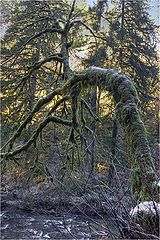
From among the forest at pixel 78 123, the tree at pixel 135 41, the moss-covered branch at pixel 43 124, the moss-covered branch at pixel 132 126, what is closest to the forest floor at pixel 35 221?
the forest at pixel 78 123

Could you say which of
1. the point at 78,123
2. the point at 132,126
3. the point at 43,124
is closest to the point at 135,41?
the point at 78,123

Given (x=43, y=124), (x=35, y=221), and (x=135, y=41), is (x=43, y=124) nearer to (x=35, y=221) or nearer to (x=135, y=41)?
(x=35, y=221)

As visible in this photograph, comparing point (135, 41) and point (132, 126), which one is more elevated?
point (135, 41)

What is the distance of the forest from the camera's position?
227cm

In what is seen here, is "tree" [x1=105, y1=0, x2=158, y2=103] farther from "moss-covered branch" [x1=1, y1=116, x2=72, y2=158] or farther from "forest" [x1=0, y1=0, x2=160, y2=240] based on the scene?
"moss-covered branch" [x1=1, y1=116, x2=72, y2=158]

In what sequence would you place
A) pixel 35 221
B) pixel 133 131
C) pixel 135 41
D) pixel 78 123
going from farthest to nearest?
pixel 135 41, pixel 35 221, pixel 78 123, pixel 133 131

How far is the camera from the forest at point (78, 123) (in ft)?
7.43

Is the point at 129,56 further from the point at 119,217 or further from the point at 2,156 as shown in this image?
the point at 119,217

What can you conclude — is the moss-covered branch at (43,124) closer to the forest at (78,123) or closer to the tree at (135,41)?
the forest at (78,123)

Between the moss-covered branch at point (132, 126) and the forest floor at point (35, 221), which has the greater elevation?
the moss-covered branch at point (132, 126)

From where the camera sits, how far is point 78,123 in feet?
13.3

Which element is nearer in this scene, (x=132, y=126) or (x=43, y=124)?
(x=132, y=126)

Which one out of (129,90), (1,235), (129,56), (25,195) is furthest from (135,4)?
(129,90)

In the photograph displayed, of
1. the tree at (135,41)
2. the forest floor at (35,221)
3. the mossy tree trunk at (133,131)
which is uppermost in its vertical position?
the tree at (135,41)
